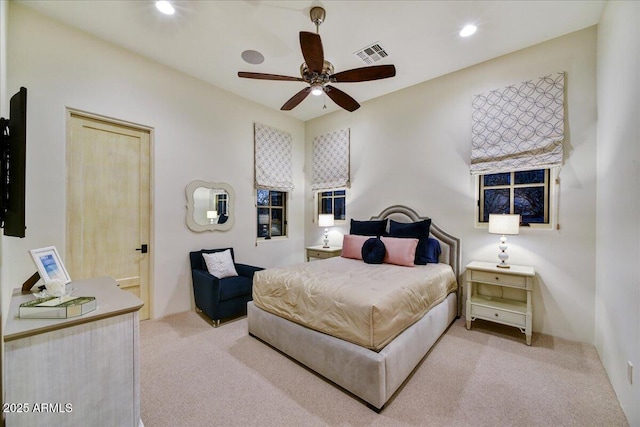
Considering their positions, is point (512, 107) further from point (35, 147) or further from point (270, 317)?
point (35, 147)

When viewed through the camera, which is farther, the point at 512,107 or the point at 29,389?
the point at 512,107

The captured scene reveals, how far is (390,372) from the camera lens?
189 centimetres

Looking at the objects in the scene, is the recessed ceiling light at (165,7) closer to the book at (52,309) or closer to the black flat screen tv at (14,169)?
the black flat screen tv at (14,169)

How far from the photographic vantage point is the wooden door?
9.46 ft

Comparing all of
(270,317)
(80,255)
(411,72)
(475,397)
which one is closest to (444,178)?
(411,72)

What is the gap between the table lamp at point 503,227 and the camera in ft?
9.42

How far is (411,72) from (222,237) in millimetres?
3777

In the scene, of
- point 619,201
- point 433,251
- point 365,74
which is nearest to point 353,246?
point 433,251

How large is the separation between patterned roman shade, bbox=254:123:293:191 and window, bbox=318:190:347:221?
723 millimetres

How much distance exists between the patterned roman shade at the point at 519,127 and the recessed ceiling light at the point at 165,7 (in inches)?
144

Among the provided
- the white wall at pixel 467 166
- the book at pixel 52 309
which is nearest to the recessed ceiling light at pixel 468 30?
the white wall at pixel 467 166

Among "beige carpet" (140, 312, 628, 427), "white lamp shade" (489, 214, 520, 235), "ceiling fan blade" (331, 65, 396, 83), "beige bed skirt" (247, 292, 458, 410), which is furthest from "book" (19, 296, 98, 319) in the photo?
"white lamp shade" (489, 214, 520, 235)

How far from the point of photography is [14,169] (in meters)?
1.34

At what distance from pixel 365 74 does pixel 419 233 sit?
2105 millimetres
